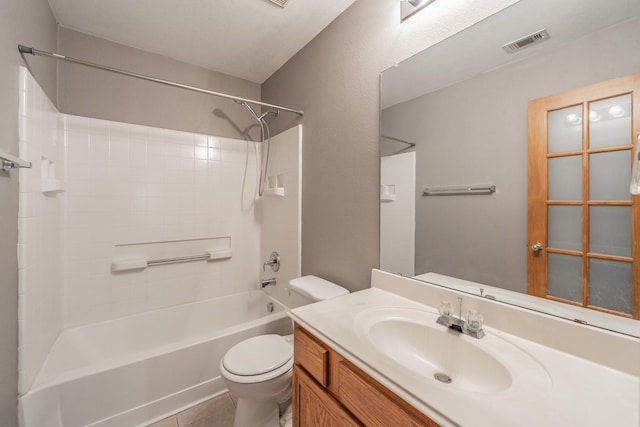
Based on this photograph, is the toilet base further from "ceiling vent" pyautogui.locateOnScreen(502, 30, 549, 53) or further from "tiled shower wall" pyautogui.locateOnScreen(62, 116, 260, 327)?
"ceiling vent" pyautogui.locateOnScreen(502, 30, 549, 53)

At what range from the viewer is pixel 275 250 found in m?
2.25

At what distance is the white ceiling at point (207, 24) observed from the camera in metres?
1.49

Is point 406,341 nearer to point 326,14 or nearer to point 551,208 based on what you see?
point 551,208

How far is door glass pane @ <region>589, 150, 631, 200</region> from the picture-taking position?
2.19 feet

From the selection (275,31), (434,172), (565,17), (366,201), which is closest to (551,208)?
(434,172)

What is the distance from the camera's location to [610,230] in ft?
2.27

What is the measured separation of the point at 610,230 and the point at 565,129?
32cm

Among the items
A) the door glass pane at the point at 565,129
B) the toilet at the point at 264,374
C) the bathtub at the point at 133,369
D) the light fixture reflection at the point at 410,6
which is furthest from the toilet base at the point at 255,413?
the light fixture reflection at the point at 410,6

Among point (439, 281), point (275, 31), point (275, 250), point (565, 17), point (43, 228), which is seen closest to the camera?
point (565, 17)

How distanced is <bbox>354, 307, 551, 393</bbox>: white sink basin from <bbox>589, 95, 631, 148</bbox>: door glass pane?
2.10 ft

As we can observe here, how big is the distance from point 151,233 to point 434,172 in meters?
2.10

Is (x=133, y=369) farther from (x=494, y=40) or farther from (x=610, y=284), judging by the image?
(x=494, y=40)

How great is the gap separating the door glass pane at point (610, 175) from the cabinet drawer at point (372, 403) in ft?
2.52

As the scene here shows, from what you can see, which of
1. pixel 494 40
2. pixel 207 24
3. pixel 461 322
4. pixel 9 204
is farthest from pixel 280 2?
pixel 461 322
